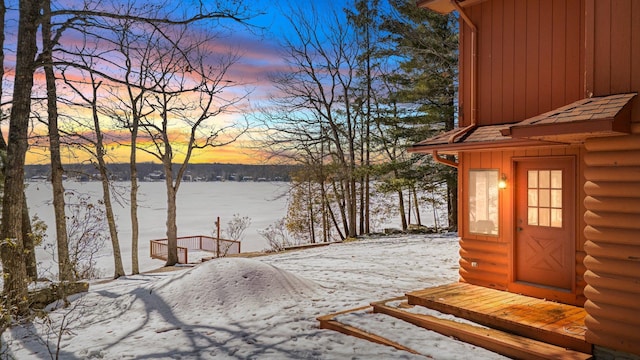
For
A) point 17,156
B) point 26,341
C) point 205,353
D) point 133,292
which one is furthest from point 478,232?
point 17,156

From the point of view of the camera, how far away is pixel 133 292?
777 cm

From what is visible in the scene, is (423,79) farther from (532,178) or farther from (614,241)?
(614,241)

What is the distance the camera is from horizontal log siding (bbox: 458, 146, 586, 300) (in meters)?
5.68

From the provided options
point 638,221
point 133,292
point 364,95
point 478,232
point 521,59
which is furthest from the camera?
point 364,95

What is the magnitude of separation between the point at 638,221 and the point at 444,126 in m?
11.9

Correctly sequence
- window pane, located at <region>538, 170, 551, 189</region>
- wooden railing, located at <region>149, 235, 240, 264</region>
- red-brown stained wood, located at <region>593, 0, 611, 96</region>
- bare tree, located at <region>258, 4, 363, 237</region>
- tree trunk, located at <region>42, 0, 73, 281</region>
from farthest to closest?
bare tree, located at <region>258, 4, 363, 237</region> < wooden railing, located at <region>149, 235, 240, 264</region> < tree trunk, located at <region>42, 0, 73, 281</region> < window pane, located at <region>538, 170, 551, 189</region> < red-brown stained wood, located at <region>593, 0, 611, 96</region>

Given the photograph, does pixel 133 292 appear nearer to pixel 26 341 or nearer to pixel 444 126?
pixel 26 341

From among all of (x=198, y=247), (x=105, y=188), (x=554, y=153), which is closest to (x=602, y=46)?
(x=554, y=153)

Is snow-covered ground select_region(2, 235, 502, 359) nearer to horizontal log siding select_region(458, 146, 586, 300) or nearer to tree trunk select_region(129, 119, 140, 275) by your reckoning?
horizontal log siding select_region(458, 146, 586, 300)

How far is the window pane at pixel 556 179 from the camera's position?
5449 mm

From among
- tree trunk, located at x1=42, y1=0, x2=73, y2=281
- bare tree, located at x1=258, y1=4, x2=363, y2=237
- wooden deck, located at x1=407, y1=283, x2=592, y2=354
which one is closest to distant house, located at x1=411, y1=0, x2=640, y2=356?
wooden deck, located at x1=407, y1=283, x2=592, y2=354

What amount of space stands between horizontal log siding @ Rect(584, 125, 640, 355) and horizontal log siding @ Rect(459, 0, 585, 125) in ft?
6.18

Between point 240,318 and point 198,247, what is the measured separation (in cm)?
1444

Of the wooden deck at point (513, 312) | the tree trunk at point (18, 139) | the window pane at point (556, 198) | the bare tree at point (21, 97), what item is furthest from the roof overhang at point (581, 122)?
the tree trunk at point (18, 139)
